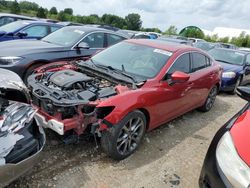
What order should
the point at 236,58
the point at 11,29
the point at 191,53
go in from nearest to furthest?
the point at 191,53 → the point at 11,29 → the point at 236,58

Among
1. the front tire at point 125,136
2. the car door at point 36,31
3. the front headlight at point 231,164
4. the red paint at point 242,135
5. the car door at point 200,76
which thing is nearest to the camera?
the front headlight at point 231,164

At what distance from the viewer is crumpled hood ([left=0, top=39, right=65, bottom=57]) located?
5455mm

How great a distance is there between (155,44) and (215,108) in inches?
117

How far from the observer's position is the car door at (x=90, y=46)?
635 centimetres

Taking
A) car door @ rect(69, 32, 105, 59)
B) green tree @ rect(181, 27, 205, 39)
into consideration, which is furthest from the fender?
green tree @ rect(181, 27, 205, 39)

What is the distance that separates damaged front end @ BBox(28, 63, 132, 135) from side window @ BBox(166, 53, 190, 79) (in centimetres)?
93

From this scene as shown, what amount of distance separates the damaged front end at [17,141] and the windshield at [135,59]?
1.85 m

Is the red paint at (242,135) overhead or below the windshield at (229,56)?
overhead

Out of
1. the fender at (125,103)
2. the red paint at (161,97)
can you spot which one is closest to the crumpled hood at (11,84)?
the red paint at (161,97)

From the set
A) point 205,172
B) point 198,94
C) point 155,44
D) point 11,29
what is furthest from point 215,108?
point 11,29

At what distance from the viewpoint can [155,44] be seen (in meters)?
4.89

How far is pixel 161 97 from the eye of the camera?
4.16 meters

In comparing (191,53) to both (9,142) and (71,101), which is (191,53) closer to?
(71,101)

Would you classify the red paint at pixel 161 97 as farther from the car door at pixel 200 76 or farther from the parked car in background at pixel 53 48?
the parked car in background at pixel 53 48
